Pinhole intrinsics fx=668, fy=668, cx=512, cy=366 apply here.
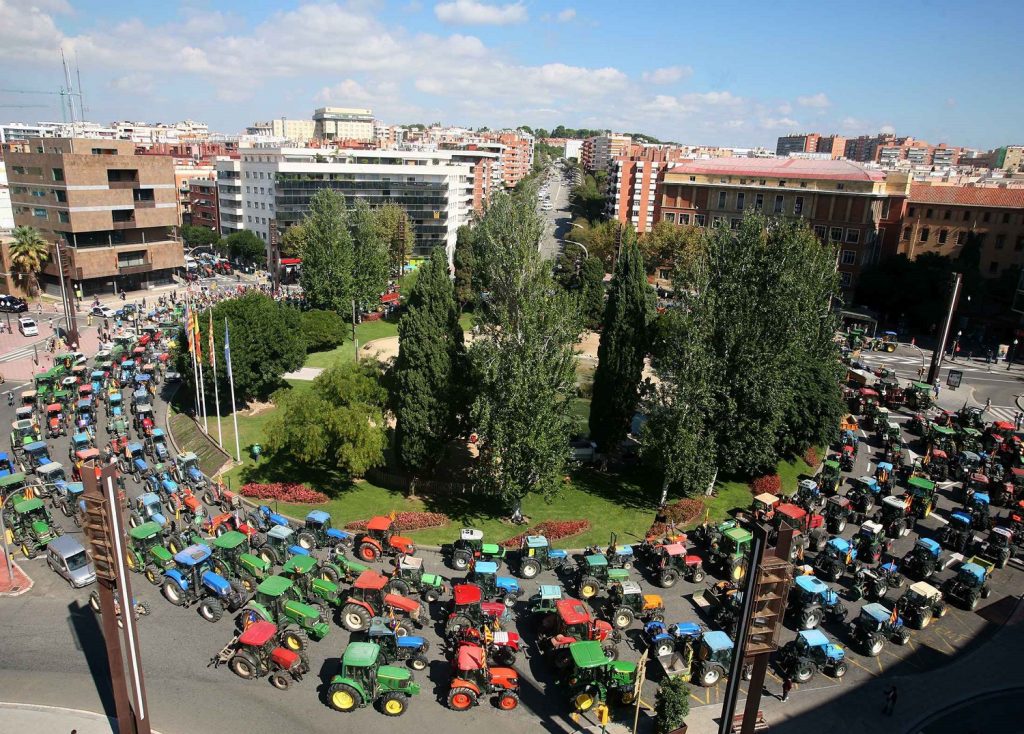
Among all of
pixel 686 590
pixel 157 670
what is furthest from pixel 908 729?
pixel 157 670

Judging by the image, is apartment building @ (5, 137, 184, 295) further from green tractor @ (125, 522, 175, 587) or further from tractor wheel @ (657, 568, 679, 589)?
tractor wheel @ (657, 568, 679, 589)

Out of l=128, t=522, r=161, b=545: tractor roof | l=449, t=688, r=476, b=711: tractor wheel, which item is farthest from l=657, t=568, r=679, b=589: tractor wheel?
l=128, t=522, r=161, b=545: tractor roof

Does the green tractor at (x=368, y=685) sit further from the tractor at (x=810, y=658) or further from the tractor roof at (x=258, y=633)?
the tractor at (x=810, y=658)

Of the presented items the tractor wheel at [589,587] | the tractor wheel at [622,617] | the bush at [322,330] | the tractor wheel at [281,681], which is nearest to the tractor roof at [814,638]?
the tractor wheel at [622,617]

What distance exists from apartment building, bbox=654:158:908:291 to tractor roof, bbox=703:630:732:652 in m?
62.8

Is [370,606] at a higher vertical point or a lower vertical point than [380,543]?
higher

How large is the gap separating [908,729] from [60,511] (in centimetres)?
3656

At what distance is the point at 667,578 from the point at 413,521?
12.0 m

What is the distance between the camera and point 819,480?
128 feet

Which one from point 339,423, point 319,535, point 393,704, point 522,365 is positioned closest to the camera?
point 393,704

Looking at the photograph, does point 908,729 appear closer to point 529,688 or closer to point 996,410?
point 529,688

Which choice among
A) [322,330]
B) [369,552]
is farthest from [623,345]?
[322,330]

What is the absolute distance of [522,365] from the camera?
101 ft

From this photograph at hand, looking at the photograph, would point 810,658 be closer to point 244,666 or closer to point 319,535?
point 244,666
